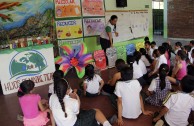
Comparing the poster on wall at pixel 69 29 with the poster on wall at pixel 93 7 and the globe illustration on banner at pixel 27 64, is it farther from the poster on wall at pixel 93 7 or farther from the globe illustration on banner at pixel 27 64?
the globe illustration on banner at pixel 27 64

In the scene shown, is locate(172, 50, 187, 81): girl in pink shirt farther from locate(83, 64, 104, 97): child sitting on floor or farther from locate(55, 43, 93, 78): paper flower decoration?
locate(55, 43, 93, 78): paper flower decoration

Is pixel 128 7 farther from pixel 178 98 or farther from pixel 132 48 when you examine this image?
pixel 178 98

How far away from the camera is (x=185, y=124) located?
2.04 m

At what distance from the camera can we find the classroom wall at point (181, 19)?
7865mm

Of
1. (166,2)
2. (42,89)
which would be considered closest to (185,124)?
(42,89)

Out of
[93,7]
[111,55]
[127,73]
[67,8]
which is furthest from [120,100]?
[93,7]

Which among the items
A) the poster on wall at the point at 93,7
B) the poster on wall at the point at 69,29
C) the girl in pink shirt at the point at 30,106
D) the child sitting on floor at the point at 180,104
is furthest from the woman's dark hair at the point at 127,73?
the poster on wall at the point at 93,7

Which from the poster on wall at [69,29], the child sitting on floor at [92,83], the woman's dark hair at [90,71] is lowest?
the child sitting on floor at [92,83]

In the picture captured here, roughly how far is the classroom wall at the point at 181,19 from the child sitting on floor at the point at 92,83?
614 centimetres

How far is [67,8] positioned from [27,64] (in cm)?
178

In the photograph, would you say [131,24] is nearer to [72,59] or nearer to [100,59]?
[100,59]

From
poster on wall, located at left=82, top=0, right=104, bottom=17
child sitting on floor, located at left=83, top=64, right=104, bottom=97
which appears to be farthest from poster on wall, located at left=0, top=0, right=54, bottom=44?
child sitting on floor, located at left=83, top=64, right=104, bottom=97

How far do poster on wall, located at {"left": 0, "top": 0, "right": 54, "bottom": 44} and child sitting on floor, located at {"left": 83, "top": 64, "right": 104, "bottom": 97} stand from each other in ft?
6.52

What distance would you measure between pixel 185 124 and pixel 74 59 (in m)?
2.11
